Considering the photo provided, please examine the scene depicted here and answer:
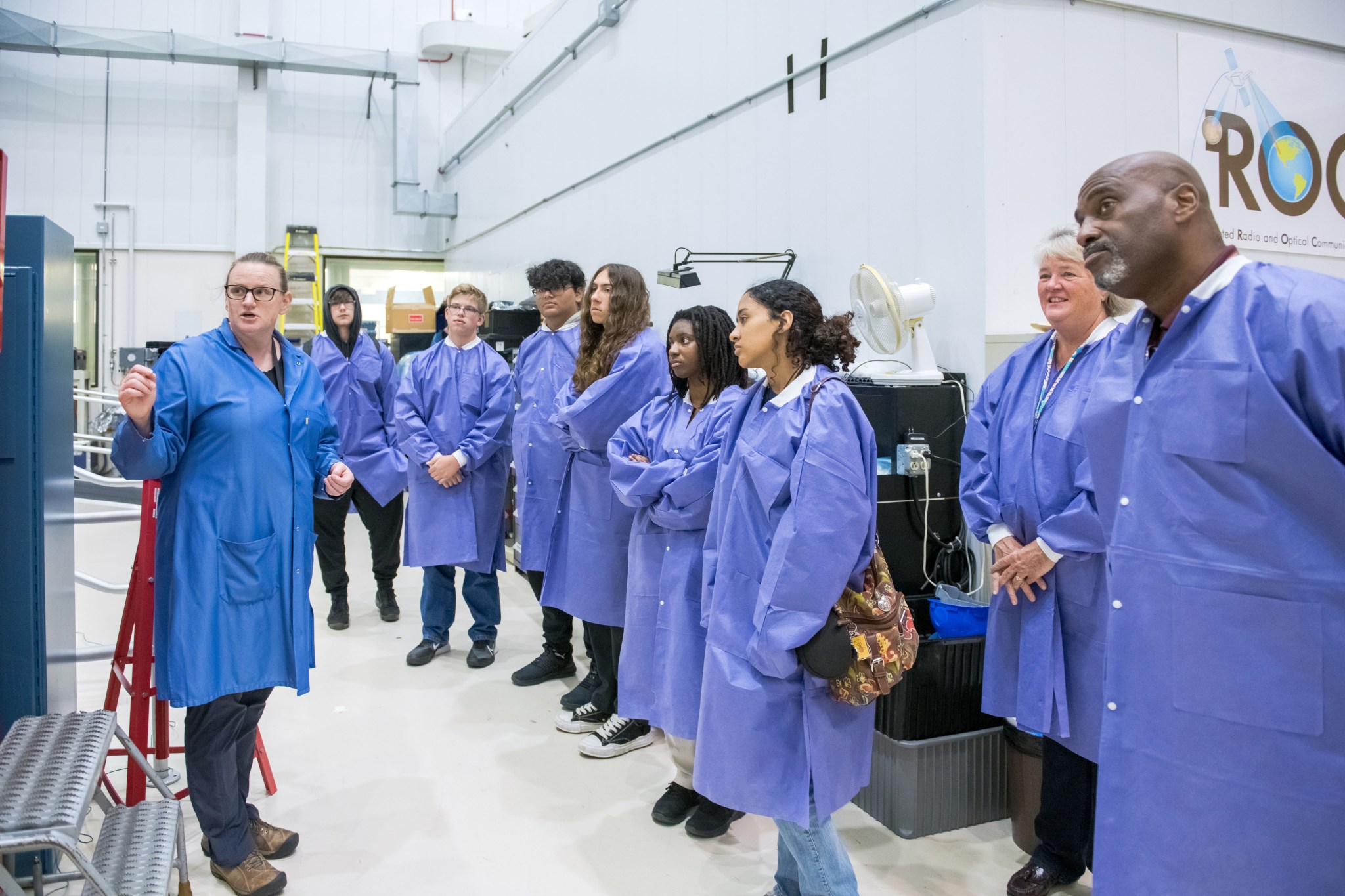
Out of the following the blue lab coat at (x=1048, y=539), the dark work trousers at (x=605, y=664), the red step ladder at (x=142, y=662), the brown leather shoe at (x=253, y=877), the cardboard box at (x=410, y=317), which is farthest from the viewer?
the cardboard box at (x=410, y=317)

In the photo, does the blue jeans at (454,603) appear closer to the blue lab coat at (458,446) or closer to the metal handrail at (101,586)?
the blue lab coat at (458,446)

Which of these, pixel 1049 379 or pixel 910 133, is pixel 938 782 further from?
pixel 910 133

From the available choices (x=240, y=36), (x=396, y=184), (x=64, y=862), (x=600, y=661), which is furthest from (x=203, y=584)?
(x=240, y=36)

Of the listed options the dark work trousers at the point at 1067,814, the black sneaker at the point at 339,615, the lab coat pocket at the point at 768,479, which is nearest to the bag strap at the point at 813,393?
the lab coat pocket at the point at 768,479

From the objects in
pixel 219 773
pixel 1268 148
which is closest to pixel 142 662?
pixel 219 773

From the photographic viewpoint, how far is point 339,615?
4477 millimetres

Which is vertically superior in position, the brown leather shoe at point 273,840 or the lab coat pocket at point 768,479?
the lab coat pocket at point 768,479

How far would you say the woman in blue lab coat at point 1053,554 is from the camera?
2.06 meters

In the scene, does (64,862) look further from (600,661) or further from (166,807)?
(600,661)

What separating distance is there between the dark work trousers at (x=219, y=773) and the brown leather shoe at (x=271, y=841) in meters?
0.15

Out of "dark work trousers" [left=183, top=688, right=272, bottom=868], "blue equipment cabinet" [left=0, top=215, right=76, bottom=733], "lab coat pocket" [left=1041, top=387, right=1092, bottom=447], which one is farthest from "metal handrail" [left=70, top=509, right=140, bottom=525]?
"lab coat pocket" [left=1041, top=387, right=1092, bottom=447]

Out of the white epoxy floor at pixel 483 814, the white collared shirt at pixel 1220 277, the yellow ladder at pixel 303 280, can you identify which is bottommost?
the white epoxy floor at pixel 483 814

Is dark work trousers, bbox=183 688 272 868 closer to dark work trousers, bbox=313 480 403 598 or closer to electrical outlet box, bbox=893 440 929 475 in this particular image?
electrical outlet box, bbox=893 440 929 475

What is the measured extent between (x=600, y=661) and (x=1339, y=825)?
7.99 ft
